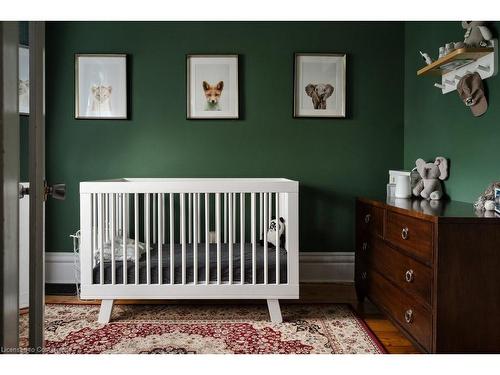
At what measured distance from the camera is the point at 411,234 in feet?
6.32

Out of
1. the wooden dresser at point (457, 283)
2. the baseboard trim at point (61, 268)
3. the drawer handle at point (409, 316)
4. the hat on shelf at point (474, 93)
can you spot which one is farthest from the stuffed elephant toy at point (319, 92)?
the baseboard trim at point (61, 268)

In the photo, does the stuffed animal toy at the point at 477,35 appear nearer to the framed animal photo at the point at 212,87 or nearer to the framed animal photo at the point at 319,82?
the framed animal photo at the point at 319,82

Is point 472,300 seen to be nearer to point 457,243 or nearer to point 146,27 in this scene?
point 457,243

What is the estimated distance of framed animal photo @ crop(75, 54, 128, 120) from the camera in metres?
3.27

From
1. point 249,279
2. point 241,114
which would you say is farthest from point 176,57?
point 249,279

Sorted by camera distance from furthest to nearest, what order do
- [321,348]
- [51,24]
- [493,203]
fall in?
[51,24], [321,348], [493,203]

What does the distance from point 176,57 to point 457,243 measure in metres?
A: 2.45

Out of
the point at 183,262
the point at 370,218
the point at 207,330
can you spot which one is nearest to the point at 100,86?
the point at 183,262

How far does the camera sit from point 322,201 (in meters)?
3.37

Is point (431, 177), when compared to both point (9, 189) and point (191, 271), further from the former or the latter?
point (9, 189)

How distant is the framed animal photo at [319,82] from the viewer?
329 centimetres

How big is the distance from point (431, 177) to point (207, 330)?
164 centimetres

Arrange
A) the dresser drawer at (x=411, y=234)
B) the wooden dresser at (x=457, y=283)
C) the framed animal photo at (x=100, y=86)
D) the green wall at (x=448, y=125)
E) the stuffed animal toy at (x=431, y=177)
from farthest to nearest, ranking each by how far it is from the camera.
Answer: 1. the framed animal photo at (x=100, y=86)
2. the stuffed animal toy at (x=431, y=177)
3. the green wall at (x=448, y=125)
4. the dresser drawer at (x=411, y=234)
5. the wooden dresser at (x=457, y=283)

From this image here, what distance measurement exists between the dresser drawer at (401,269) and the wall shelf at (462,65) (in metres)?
1.03
